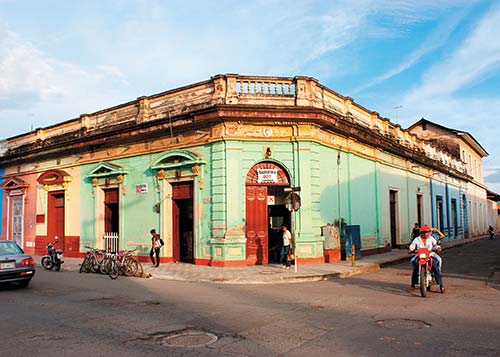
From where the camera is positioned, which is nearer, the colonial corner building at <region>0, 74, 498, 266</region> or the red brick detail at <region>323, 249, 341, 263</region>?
the colonial corner building at <region>0, 74, 498, 266</region>

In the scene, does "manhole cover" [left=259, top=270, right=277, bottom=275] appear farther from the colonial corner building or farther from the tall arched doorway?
the tall arched doorway

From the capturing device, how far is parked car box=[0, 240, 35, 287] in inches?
451

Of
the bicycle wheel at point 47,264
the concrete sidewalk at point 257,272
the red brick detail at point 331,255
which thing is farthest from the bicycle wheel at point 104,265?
the red brick detail at point 331,255

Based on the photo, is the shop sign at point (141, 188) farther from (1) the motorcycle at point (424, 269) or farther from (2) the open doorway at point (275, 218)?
(1) the motorcycle at point (424, 269)

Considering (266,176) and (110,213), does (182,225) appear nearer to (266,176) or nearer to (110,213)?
(266,176)

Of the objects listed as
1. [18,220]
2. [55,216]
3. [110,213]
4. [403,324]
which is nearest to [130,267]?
[110,213]

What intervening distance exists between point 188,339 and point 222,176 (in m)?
10.3

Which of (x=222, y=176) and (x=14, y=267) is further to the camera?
(x=222, y=176)

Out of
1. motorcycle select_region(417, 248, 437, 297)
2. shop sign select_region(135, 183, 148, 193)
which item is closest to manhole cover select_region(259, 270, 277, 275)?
motorcycle select_region(417, 248, 437, 297)

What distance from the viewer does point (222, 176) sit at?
1652 centimetres

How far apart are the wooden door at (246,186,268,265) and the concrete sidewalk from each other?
1.99 feet

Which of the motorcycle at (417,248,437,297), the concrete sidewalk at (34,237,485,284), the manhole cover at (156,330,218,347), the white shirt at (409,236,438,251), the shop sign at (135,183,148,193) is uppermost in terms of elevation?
the shop sign at (135,183,148,193)

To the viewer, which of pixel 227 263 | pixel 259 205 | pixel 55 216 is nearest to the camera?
pixel 227 263

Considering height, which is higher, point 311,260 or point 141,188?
point 141,188
